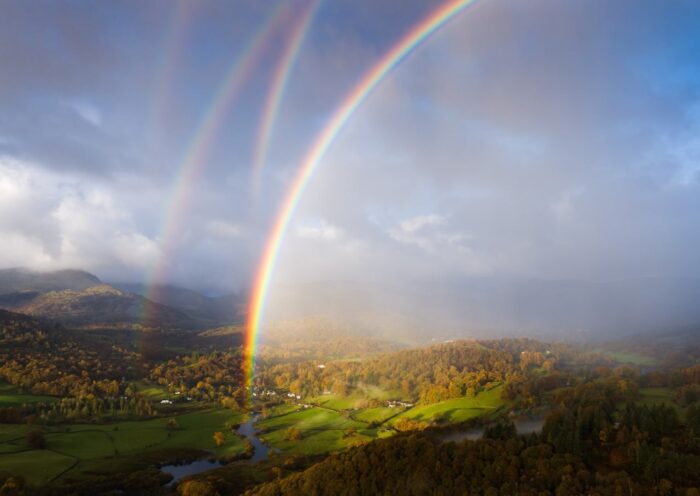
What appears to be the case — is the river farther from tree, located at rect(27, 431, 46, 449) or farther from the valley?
tree, located at rect(27, 431, 46, 449)

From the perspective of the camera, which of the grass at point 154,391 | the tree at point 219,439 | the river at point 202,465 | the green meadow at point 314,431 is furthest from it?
the grass at point 154,391

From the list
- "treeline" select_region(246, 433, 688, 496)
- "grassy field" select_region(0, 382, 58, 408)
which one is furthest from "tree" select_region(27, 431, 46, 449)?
"treeline" select_region(246, 433, 688, 496)

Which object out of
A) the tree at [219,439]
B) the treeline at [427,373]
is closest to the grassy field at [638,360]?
the treeline at [427,373]

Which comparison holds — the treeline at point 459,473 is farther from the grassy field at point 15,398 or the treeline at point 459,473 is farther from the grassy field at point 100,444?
the grassy field at point 15,398

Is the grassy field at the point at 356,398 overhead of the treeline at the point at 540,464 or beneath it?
beneath

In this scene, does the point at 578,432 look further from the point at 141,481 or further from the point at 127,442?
the point at 127,442

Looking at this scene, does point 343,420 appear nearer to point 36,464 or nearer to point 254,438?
point 254,438

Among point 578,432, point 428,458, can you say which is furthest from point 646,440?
point 428,458

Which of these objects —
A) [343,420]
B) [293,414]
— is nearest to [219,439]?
[293,414]
